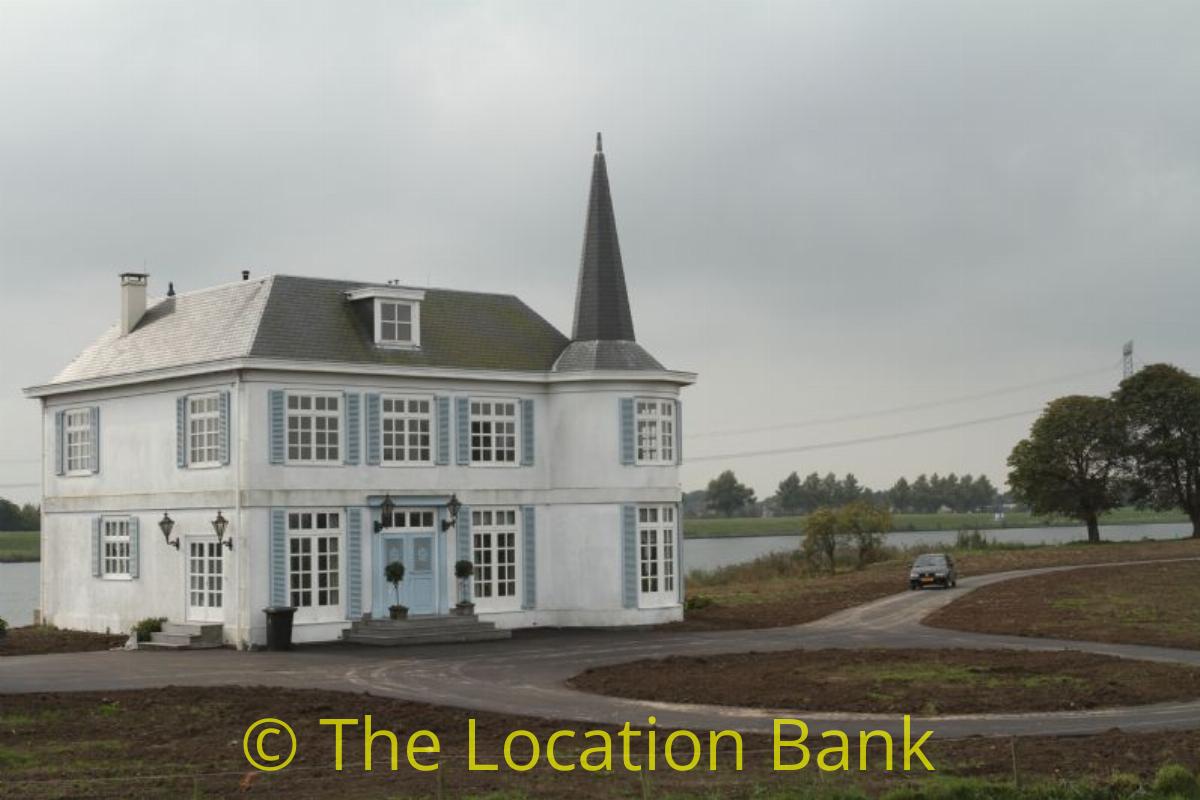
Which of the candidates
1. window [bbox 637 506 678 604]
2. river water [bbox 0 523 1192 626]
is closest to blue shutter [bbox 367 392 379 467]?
window [bbox 637 506 678 604]

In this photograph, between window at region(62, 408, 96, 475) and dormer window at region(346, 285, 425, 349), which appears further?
window at region(62, 408, 96, 475)

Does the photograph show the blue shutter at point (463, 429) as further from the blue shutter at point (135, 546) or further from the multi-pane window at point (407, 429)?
the blue shutter at point (135, 546)

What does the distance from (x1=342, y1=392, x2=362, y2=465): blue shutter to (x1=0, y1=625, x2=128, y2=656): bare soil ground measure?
6765mm

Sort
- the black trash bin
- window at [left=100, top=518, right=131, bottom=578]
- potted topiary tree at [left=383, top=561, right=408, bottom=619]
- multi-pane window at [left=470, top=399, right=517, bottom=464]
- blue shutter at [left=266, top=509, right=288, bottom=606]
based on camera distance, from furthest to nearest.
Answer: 1. multi-pane window at [left=470, top=399, right=517, bottom=464]
2. window at [left=100, top=518, right=131, bottom=578]
3. potted topiary tree at [left=383, top=561, right=408, bottom=619]
4. blue shutter at [left=266, top=509, right=288, bottom=606]
5. the black trash bin

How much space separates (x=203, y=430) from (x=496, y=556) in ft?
25.4

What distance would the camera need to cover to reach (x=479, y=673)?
2745 centimetres

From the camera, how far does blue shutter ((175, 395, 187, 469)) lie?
35.5 m

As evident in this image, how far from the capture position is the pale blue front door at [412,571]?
117 feet

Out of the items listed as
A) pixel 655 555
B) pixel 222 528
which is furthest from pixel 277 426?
pixel 655 555

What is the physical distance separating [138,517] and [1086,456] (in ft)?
163

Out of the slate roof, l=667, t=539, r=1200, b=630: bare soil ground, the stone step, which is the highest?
the slate roof

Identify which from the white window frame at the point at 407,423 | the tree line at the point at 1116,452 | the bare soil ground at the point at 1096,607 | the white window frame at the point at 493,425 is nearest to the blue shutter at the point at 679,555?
the white window frame at the point at 493,425

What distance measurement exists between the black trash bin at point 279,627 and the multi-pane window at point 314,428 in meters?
3.46

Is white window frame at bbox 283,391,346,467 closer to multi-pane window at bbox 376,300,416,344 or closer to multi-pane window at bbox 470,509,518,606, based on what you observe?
multi-pane window at bbox 376,300,416,344
